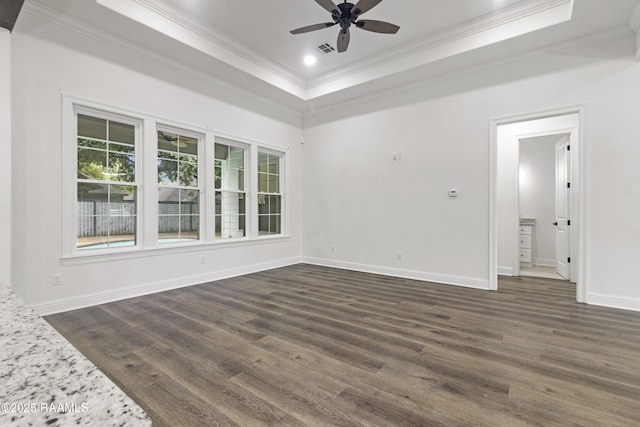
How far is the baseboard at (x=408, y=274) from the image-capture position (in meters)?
4.65

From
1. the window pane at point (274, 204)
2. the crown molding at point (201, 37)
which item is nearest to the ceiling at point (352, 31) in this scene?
the crown molding at point (201, 37)

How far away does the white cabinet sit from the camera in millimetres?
6547

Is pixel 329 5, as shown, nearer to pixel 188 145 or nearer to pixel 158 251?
pixel 188 145

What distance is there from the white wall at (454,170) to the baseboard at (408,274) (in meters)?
0.02

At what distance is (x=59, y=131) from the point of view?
11.6ft

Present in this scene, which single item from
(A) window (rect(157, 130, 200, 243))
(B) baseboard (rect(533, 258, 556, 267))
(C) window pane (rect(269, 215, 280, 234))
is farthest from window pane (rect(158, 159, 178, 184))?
(B) baseboard (rect(533, 258, 556, 267))

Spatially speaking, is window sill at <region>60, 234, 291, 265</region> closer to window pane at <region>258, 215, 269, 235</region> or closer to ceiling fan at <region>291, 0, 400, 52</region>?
window pane at <region>258, 215, 269, 235</region>

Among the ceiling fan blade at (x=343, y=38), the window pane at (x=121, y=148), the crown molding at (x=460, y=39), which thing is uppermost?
the crown molding at (x=460, y=39)

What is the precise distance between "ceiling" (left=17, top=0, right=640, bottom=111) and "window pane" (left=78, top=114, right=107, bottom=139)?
1.07m

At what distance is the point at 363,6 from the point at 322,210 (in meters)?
3.86

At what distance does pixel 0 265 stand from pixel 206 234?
240 cm

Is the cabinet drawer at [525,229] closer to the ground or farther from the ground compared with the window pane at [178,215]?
closer to the ground

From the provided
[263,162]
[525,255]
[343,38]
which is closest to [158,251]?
[263,162]

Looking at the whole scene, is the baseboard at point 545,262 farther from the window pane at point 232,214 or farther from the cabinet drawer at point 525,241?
the window pane at point 232,214
